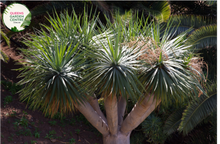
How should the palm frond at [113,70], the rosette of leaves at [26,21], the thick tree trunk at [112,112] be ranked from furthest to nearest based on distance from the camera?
the rosette of leaves at [26,21], the thick tree trunk at [112,112], the palm frond at [113,70]

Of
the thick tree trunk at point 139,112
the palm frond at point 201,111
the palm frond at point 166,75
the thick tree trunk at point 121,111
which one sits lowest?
the palm frond at point 201,111

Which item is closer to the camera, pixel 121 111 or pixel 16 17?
pixel 121 111

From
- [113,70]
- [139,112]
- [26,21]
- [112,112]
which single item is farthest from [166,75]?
[26,21]

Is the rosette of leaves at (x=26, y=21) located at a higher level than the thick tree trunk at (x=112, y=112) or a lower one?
higher

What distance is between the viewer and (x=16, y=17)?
7.88 m

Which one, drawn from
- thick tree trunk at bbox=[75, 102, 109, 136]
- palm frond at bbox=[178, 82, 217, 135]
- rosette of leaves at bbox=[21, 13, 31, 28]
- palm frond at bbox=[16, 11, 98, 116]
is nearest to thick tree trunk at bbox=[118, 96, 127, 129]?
thick tree trunk at bbox=[75, 102, 109, 136]

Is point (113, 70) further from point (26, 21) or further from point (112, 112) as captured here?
point (26, 21)

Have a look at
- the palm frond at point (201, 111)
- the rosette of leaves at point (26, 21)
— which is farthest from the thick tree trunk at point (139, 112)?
the rosette of leaves at point (26, 21)

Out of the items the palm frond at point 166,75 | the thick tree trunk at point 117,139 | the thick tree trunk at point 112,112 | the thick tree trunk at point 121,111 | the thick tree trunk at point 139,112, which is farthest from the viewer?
the thick tree trunk at point 121,111

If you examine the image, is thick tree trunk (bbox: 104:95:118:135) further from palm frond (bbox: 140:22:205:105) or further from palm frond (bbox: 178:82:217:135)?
palm frond (bbox: 178:82:217:135)

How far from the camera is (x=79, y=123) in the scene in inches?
364

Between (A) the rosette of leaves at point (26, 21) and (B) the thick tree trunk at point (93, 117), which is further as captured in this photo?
(A) the rosette of leaves at point (26, 21)

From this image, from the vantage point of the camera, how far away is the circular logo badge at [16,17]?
7.40 meters

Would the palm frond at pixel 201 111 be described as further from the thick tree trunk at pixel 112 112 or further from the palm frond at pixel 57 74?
the palm frond at pixel 57 74
